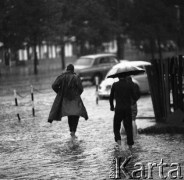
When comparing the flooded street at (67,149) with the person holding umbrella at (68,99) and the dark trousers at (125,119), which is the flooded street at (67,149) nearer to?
the dark trousers at (125,119)

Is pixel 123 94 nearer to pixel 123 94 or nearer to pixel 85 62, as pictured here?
pixel 123 94

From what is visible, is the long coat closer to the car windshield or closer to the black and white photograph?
the black and white photograph

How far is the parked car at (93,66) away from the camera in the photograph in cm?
3441

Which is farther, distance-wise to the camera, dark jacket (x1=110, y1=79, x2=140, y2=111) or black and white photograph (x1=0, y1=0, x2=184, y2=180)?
dark jacket (x1=110, y1=79, x2=140, y2=111)

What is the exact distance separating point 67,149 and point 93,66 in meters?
22.8

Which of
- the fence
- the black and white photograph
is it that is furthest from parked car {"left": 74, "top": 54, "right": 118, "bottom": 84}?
the fence

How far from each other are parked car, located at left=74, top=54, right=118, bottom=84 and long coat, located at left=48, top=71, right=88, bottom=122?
20.4 m

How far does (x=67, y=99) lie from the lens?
13.6m

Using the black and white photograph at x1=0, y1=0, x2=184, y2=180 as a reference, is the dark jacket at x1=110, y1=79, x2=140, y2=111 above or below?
above

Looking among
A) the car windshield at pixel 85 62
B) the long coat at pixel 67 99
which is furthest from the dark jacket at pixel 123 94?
the car windshield at pixel 85 62

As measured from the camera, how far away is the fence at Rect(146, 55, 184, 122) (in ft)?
50.7

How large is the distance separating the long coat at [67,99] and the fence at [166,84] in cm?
282

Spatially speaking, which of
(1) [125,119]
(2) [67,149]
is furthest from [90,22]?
(1) [125,119]

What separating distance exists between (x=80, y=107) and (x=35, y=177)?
4318 millimetres
